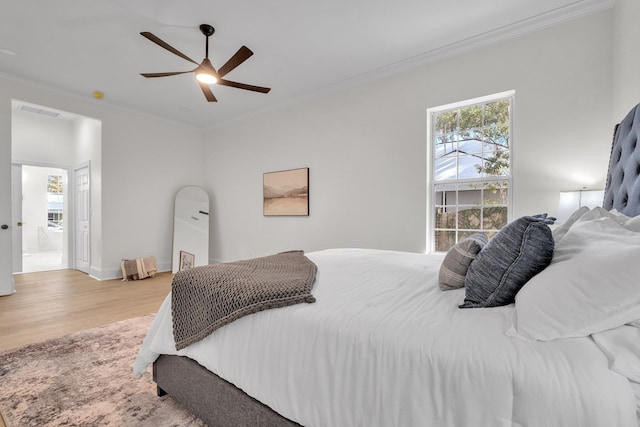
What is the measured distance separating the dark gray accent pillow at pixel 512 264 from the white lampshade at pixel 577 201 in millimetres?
1569

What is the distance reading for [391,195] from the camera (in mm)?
3660

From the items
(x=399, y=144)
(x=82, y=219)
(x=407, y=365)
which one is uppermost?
(x=399, y=144)

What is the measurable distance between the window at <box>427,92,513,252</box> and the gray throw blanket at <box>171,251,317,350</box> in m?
2.21

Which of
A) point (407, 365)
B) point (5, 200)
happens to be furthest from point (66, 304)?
point (407, 365)

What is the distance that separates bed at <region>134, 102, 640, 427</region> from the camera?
72 centimetres

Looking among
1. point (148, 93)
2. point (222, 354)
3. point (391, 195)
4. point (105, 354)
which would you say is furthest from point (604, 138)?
point (148, 93)

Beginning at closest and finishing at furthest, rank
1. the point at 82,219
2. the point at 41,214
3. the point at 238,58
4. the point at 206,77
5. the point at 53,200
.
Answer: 1. the point at 238,58
2. the point at 206,77
3. the point at 82,219
4. the point at 41,214
5. the point at 53,200

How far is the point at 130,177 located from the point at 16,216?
7.15 ft

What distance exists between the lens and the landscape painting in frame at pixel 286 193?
453 cm

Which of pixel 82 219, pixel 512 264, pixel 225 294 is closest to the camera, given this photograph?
pixel 512 264

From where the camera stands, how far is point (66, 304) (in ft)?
11.6

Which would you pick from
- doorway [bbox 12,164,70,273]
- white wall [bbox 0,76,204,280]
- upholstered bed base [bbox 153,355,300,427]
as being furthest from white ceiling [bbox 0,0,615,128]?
doorway [bbox 12,164,70,273]

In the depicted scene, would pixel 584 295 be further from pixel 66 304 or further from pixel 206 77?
pixel 66 304

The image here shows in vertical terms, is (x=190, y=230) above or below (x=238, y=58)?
below
